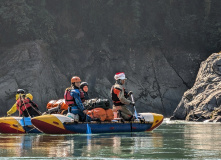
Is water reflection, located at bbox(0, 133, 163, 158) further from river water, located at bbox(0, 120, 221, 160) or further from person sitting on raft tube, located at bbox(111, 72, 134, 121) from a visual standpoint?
person sitting on raft tube, located at bbox(111, 72, 134, 121)

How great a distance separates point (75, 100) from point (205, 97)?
14.6 metres

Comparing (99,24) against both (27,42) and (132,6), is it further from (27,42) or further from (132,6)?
(27,42)

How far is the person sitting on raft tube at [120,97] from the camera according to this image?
64.1 feet

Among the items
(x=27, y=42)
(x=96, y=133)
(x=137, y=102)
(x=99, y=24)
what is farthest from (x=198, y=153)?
(x=99, y=24)

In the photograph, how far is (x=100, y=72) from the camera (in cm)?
4522

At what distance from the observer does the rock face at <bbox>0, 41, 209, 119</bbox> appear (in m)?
42.3

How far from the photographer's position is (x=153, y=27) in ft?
162

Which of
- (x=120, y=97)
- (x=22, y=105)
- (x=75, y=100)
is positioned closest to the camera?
(x=75, y=100)

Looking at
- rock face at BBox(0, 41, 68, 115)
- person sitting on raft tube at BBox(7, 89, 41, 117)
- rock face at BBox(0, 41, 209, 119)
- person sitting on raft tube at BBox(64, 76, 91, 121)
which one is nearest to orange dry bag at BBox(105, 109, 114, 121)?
person sitting on raft tube at BBox(64, 76, 91, 121)

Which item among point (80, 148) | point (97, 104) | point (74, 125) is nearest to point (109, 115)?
point (97, 104)

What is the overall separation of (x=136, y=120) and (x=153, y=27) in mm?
29874

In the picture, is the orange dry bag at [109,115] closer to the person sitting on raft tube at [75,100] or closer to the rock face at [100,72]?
the person sitting on raft tube at [75,100]

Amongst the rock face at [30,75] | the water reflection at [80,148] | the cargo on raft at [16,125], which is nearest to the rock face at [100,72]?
the rock face at [30,75]

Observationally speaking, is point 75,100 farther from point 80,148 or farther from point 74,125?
point 80,148
